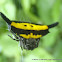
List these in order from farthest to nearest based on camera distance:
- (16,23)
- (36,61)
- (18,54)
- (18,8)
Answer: (18,8) < (18,54) < (36,61) < (16,23)

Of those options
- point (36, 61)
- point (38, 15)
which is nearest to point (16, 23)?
point (36, 61)

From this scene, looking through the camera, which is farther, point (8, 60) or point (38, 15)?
point (38, 15)

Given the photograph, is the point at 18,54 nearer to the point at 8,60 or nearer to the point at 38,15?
the point at 8,60

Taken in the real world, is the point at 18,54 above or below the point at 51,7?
below

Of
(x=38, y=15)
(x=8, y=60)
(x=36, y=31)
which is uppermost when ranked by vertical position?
(x=38, y=15)

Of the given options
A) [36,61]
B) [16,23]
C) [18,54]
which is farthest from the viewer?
[18,54]

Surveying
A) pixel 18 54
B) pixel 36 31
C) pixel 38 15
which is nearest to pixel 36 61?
pixel 18 54

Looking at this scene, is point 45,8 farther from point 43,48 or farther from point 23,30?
point 23,30
